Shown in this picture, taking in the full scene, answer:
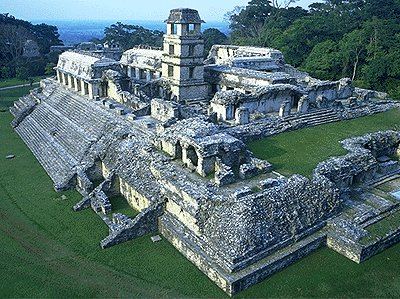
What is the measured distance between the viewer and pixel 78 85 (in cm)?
2367

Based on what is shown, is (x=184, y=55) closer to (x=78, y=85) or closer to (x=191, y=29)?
(x=191, y=29)

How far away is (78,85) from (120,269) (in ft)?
52.1

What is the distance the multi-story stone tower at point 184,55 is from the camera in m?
22.1

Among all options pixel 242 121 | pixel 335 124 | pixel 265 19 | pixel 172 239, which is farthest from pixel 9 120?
pixel 265 19

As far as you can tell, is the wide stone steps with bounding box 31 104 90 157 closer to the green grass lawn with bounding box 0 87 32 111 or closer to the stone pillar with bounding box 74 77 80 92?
the stone pillar with bounding box 74 77 80 92

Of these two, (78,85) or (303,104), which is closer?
(303,104)

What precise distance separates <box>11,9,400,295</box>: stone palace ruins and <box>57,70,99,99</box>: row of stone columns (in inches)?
3.7

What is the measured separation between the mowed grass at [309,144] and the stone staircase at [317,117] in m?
0.39

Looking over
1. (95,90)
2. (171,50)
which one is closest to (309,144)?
(171,50)

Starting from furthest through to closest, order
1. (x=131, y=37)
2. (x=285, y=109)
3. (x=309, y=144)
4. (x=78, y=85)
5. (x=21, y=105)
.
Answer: (x=131, y=37), (x=21, y=105), (x=78, y=85), (x=285, y=109), (x=309, y=144)

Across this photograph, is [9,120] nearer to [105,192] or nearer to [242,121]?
[105,192]

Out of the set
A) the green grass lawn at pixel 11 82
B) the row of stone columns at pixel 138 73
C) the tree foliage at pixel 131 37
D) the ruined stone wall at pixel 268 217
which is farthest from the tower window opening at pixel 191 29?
the tree foliage at pixel 131 37

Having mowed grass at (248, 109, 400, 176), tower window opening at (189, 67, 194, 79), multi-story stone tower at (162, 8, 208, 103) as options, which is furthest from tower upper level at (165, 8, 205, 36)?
mowed grass at (248, 109, 400, 176)

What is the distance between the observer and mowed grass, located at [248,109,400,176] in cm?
1408
